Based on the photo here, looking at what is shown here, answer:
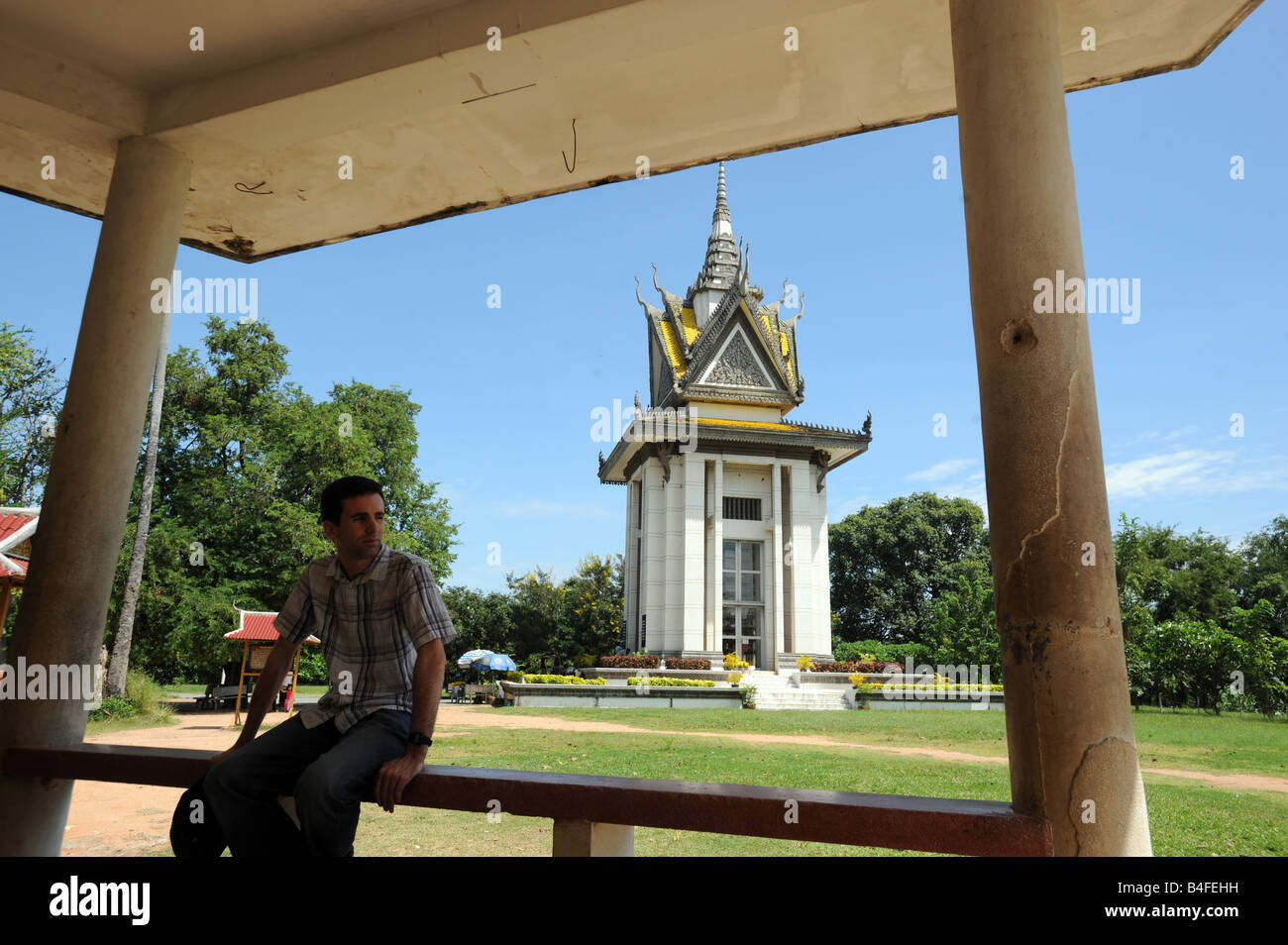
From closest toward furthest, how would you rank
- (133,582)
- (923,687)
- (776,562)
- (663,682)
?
(133,582), (923,687), (663,682), (776,562)

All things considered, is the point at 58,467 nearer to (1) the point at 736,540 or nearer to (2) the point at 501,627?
(1) the point at 736,540

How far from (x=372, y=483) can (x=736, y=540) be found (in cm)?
2412

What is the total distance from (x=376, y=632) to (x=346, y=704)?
0.77ft

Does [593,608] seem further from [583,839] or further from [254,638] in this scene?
[583,839]

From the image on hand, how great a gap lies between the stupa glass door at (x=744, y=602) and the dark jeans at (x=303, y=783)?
77.4ft

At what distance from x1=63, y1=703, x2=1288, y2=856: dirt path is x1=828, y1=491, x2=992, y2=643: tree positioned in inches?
1197

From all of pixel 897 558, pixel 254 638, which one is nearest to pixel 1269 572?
pixel 897 558

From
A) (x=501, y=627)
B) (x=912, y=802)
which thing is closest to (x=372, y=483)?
(x=912, y=802)

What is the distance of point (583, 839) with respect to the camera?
7.39ft

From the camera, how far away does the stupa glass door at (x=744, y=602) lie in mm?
25750

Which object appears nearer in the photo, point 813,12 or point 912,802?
point 912,802

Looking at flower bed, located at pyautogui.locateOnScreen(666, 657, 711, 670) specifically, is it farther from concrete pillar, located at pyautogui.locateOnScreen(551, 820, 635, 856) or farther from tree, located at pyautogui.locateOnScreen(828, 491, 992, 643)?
tree, located at pyautogui.locateOnScreen(828, 491, 992, 643)

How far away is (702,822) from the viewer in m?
2.10

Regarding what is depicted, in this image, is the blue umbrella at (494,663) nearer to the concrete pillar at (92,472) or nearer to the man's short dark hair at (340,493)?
the concrete pillar at (92,472)
